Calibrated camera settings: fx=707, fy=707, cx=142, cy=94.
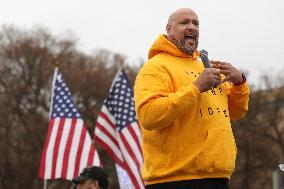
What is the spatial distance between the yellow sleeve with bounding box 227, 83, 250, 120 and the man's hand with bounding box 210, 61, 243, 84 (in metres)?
0.14

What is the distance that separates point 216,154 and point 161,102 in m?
0.41

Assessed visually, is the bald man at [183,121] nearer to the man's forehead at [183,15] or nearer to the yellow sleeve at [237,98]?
the man's forehead at [183,15]

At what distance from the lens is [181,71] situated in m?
3.87

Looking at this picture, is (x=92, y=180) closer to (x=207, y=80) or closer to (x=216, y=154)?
(x=216, y=154)

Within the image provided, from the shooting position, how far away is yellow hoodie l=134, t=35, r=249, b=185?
11.9ft

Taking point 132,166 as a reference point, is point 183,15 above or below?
above

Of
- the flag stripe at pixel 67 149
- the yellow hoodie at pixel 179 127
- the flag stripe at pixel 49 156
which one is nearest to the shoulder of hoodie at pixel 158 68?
the yellow hoodie at pixel 179 127

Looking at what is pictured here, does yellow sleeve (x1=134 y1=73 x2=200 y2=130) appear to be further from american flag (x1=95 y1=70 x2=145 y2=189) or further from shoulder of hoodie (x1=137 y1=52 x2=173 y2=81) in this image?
american flag (x1=95 y1=70 x2=145 y2=189)

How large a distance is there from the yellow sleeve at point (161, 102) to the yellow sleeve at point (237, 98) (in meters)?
0.55

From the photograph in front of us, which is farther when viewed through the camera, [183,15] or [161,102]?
[183,15]

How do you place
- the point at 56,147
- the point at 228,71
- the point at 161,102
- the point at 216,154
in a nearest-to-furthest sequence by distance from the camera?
the point at 161,102 → the point at 216,154 → the point at 228,71 → the point at 56,147

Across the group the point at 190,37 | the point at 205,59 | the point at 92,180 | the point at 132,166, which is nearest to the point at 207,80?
the point at 205,59

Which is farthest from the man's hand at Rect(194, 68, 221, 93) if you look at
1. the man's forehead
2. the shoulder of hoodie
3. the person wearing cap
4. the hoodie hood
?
the person wearing cap

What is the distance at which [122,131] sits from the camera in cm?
1100
